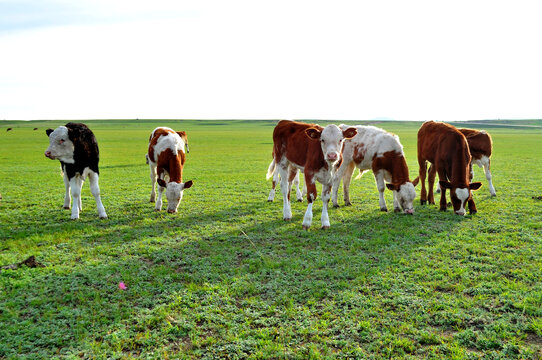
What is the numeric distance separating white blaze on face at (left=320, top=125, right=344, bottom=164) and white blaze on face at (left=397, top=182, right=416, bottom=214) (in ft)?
8.33

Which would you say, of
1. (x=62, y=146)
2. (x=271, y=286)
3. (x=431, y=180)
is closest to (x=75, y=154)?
(x=62, y=146)

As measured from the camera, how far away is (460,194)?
9.75 m

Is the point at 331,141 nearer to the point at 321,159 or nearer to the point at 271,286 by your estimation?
the point at 321,159

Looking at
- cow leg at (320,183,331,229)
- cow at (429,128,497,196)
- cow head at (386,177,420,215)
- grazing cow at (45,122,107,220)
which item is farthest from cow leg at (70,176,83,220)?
cow at (429,128,497,196)

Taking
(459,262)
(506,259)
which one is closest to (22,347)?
(459,262)

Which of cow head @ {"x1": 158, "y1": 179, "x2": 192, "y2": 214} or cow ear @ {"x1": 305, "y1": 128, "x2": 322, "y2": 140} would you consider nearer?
cow ear @ {"x1": 305, "y1": 128, "x2": 322, "y2": 140}

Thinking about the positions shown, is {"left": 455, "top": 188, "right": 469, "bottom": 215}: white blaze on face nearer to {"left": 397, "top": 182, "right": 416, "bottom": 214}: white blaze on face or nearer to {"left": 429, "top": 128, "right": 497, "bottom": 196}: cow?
{"left": 397, "top": 182, "right": 416, "bottom": 214}: white blaze on face

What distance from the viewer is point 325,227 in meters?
8.84

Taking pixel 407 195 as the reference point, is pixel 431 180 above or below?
above

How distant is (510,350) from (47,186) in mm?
16303

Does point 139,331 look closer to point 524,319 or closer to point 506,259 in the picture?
point 524,319

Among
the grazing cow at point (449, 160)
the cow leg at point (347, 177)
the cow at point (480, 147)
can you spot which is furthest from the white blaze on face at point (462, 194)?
the cow at point (480, 147)

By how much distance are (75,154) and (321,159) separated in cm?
624

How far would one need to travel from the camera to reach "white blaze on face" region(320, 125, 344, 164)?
836cm
